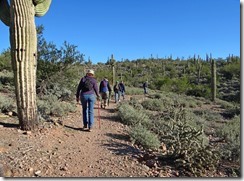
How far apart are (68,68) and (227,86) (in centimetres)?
2764

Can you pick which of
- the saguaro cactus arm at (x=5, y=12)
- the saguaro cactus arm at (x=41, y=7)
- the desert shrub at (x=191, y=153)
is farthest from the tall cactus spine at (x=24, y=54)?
the desert shrub at (x=191, y=153)

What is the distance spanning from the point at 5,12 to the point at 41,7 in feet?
2.86

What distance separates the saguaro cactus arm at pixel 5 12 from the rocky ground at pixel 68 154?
253 cm

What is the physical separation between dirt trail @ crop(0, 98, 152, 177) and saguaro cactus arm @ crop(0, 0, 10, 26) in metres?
2.53

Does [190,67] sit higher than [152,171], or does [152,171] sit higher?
[190,67]

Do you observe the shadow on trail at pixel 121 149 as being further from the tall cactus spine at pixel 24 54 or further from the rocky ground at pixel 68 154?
the tall cactus spine at pixel 24 54

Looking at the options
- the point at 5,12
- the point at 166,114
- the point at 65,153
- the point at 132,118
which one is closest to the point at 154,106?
the point at 166,114

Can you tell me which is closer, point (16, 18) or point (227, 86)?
point (16, 18)

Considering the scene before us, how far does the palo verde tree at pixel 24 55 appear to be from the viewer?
7.20 metres

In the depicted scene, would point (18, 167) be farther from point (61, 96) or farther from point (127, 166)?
point (61, 96)

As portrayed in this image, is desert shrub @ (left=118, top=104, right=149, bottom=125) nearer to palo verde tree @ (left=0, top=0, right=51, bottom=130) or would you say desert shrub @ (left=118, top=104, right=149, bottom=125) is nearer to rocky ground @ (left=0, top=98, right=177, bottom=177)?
rocky ground @ (left=0, top=98, right=177, bottom=177)

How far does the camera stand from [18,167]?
5363mm

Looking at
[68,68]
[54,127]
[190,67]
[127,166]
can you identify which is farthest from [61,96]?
[190,67]

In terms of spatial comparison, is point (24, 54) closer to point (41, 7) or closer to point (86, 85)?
point (41, 7)
